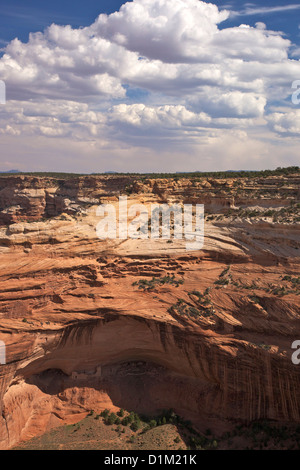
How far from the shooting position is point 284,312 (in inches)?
639

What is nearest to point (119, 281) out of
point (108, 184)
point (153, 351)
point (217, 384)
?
point (153, 351)

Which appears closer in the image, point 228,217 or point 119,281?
point 119,281

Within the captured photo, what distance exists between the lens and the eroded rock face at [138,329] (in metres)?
15.9

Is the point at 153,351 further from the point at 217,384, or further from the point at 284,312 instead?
the point at 284,312

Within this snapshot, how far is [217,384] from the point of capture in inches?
660

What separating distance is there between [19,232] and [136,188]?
36.3 feet

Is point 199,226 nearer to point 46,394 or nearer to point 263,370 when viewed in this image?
point 263,370

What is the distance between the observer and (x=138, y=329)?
17.5 meters

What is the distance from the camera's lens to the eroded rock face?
15938mm

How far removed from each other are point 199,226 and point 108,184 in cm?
3986
